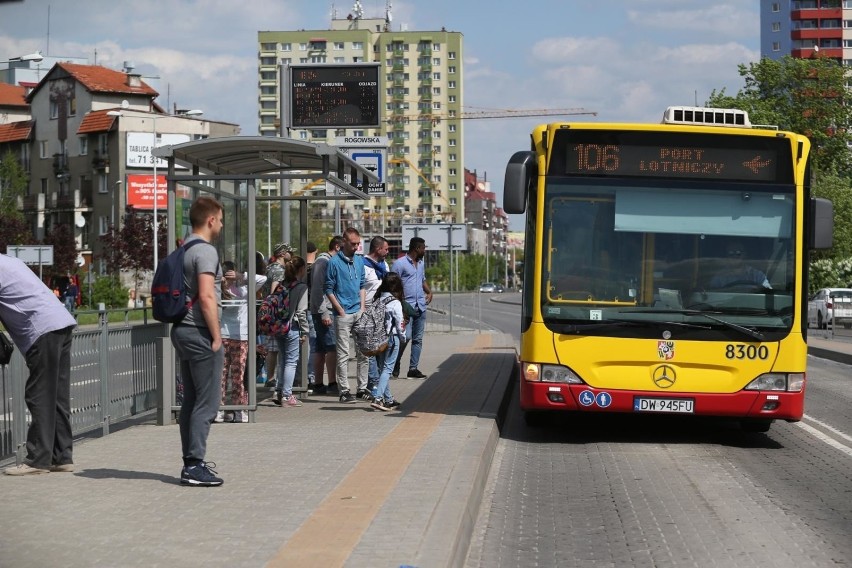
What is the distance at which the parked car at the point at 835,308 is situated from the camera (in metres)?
48.8

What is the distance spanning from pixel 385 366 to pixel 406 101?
→ 171 meters

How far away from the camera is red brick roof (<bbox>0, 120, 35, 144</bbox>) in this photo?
358 ft

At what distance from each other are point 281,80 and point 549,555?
12761 mm

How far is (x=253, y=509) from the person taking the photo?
26.8 ft

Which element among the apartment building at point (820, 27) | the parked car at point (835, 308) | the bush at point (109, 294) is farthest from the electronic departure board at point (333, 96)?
the apartment building at point (820, 27)

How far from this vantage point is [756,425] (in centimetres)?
1427

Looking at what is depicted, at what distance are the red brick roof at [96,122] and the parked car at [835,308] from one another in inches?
2366

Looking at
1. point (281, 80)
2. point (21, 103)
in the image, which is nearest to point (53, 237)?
point (21, 103)

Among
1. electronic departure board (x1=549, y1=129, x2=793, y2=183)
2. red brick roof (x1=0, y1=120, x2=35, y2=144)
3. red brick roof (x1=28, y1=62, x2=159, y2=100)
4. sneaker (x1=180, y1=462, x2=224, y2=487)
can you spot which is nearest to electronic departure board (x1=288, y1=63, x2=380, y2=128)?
electronic departure board (x1=549, y1=129, x2=793, y2=183)

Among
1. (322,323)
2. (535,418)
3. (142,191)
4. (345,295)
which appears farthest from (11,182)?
(535,418)

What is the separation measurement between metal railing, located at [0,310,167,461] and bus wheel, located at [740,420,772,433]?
5821 millimetres

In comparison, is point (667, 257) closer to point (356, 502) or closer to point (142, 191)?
point (356, 502)

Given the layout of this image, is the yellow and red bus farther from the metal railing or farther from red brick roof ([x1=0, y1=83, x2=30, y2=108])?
red brick roof ([x1=0, y1=83, x2=30, y2=108])

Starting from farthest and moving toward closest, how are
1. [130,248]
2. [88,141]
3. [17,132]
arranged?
1. [17,132]
2. [88,141]
3. [130,248]
